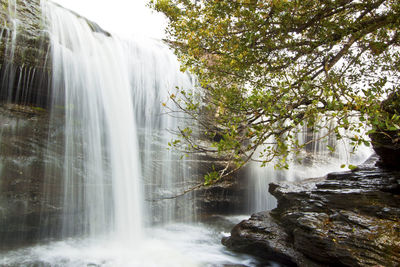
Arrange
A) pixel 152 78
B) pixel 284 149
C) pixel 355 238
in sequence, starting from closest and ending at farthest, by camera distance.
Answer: pixel 284 149
pixel 355 238
pixel 152 78

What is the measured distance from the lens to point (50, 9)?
895 centimetres

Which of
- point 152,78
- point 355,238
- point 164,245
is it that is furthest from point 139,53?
point 355,238

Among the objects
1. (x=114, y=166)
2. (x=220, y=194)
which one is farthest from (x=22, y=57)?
(x=220, y=194)

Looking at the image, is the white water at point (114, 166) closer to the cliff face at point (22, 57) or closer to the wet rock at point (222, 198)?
the cliff face at point (22, 57)

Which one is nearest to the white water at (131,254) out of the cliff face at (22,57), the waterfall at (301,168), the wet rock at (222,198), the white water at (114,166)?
the white water at (114,166)

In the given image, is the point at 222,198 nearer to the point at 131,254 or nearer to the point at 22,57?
the point at 131,254

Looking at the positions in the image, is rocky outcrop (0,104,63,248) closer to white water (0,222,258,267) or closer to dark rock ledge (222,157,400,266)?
white water (0,222,258,267)

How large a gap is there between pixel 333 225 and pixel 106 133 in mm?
6772

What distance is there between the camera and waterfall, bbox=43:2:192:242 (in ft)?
26.0

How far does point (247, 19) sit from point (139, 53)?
6677mm

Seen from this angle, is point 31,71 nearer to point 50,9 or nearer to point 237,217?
point 50,9

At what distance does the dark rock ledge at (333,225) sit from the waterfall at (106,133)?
336cm

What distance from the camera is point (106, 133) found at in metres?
8.53

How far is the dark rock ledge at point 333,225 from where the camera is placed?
15.4ft
